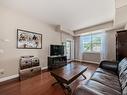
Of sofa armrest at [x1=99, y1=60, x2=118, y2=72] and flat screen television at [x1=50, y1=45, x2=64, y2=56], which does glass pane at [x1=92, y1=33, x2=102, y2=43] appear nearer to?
flat screen television at [x1=50, y1=45, x2=64, y2=56]

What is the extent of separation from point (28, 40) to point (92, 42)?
14.4 feet

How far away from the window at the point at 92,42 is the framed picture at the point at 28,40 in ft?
12.0

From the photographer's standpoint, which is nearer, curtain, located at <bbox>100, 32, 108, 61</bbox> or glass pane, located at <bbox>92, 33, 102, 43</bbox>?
curtain, located at <bbox>100, 32, 108, 61</bbox>

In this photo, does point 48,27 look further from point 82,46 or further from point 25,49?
point 82,46

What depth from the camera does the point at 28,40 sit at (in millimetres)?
3816

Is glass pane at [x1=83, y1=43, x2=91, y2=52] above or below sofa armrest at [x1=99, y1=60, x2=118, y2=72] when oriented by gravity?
above

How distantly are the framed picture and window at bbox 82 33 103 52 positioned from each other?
366cm

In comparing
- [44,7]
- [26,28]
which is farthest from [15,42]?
[44,7]

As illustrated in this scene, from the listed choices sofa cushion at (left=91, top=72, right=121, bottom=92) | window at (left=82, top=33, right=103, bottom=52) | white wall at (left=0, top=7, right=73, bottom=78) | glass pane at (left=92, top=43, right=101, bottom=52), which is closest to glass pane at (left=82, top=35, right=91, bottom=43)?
window at (left=82, top=33, right=103, bottom=52)

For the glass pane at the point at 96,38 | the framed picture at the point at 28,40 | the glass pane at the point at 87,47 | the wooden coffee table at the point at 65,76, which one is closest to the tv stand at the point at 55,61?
the framed picture at the point at 28,40

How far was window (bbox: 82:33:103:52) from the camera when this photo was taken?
589cm

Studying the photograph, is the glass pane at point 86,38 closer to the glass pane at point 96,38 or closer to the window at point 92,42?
the window at point 92,42

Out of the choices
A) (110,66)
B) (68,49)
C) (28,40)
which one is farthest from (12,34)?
(68,49)

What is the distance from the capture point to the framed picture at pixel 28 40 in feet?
11.5
